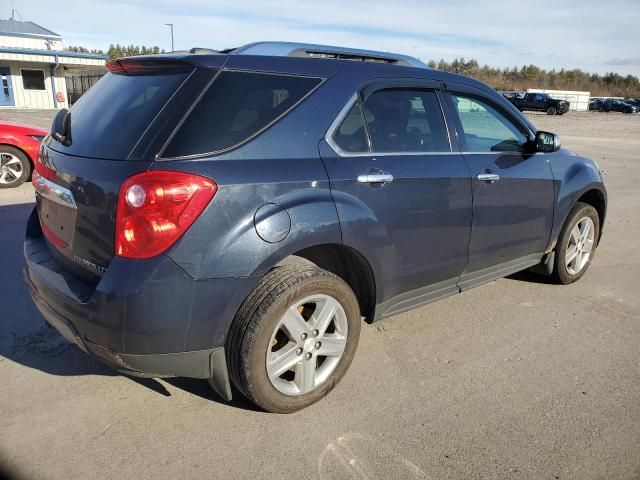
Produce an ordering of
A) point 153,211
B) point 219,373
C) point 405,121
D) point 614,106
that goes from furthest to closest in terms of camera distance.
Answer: point 614,106
point 405,121
point 219,373
point 153,211

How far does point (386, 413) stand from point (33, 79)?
3429 centimetres

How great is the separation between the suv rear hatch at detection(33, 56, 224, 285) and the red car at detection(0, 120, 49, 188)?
19.0 feet

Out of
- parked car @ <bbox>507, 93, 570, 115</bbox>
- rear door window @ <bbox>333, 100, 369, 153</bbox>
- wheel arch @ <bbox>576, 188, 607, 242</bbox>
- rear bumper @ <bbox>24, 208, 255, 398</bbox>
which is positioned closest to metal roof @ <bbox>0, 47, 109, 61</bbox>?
wheel arch @ <bbox>576, 188, 607, 242</bbox>

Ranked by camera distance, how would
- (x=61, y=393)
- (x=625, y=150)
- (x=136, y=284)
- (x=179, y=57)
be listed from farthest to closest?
(x=625, y=150)
(x=61, y=393)
(x=179, y=57)
(x=136, y=284)

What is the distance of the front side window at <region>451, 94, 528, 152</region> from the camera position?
370cm

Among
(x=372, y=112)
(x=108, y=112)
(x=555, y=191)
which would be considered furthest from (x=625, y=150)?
(x=108, y=112)

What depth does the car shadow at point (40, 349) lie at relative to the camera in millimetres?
3100

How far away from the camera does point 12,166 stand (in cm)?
807

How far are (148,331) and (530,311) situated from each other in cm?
313

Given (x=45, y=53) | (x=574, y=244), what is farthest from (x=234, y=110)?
(x=45, y=53)

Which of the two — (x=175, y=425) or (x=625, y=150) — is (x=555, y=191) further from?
(x=625, y=150)

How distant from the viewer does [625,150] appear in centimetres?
1778

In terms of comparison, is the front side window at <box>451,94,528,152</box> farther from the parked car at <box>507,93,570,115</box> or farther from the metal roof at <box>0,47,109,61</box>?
the parked car at <box>507,93,570,115</box>

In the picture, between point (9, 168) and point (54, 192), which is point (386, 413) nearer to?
point (54, 192)
